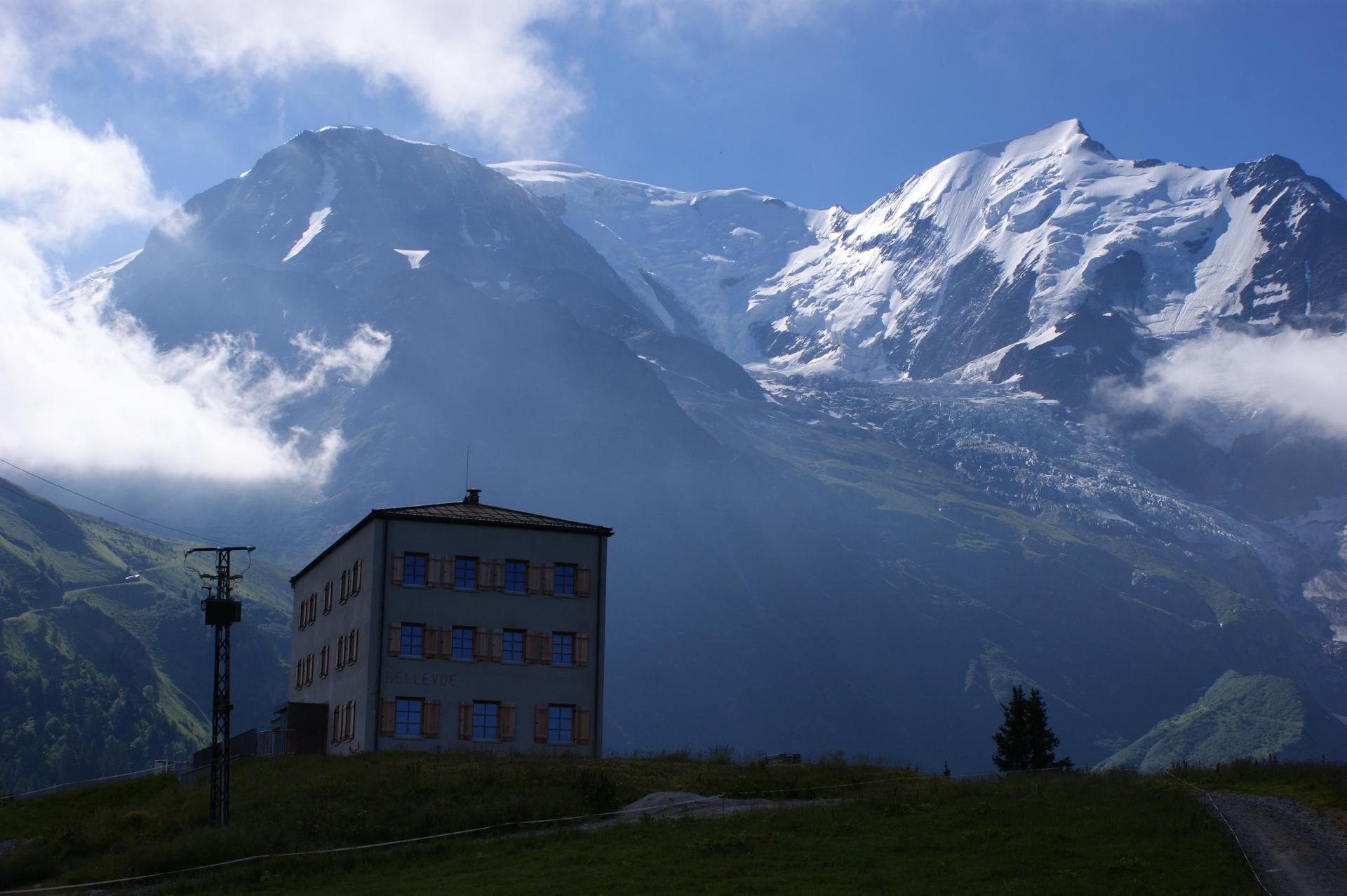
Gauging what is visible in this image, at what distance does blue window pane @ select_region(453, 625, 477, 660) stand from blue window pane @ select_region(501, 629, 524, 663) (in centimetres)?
150

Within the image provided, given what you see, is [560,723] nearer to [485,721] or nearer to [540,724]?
[540,724]

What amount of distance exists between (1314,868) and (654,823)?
62.4ft

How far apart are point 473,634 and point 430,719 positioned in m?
4.50

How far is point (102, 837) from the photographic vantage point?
51688 mm

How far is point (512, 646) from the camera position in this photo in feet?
238

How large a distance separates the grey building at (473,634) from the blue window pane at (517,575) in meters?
0.04

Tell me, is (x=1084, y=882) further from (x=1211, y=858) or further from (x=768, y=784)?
(x=768, y=784)

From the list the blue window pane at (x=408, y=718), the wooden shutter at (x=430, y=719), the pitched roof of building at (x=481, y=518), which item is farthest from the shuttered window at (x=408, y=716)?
the pitched roof of building at (x=481, y=518)

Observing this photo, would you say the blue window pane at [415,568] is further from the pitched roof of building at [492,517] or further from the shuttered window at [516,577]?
the shuttered window at [516,577]

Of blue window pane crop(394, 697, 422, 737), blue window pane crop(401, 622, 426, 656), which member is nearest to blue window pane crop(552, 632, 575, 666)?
blue window pane crop(401, 622, 426, 656)

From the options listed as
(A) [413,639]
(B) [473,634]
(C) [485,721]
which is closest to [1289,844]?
(C) [485,721]

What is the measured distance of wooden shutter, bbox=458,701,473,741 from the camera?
7094cm

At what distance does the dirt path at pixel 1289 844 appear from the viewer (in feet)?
115

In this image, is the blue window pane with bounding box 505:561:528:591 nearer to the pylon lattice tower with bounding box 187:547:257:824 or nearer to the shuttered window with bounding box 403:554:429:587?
the shuttered window with bounding box 403:554:429:587
